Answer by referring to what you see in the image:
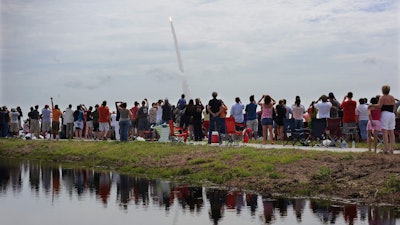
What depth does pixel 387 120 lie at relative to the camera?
73.7ft

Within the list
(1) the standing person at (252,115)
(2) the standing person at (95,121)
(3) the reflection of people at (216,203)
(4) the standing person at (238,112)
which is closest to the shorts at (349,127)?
(1) the standing person at (252,115)

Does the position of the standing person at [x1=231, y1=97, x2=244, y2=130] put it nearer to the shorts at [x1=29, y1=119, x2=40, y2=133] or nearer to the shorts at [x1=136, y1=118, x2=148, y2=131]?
the shorts at [x1=136, y1=118, x2=148, y2=131]

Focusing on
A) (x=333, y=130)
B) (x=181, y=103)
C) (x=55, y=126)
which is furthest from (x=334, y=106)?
(x=55, y=126)

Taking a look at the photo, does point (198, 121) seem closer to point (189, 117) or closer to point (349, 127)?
point (189, 117)

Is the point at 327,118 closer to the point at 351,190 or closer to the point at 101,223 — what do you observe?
the point at 351,190

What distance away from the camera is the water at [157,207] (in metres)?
16.3

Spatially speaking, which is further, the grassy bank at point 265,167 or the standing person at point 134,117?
the standing person at point 134,117

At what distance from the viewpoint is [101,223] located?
1630 cm

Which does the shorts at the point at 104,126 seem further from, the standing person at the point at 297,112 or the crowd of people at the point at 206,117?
the standing person at the point at 297,112

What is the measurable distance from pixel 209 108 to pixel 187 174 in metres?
5.57

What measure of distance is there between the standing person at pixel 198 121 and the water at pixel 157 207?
8269 mm

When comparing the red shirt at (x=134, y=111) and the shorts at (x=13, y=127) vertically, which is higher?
the red shirt at (x=134, y=111)

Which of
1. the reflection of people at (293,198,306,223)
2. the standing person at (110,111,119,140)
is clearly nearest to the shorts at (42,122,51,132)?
the standing person at (110,111,119,140)

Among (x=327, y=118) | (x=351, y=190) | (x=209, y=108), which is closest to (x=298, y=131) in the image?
(x=327, y=118)
